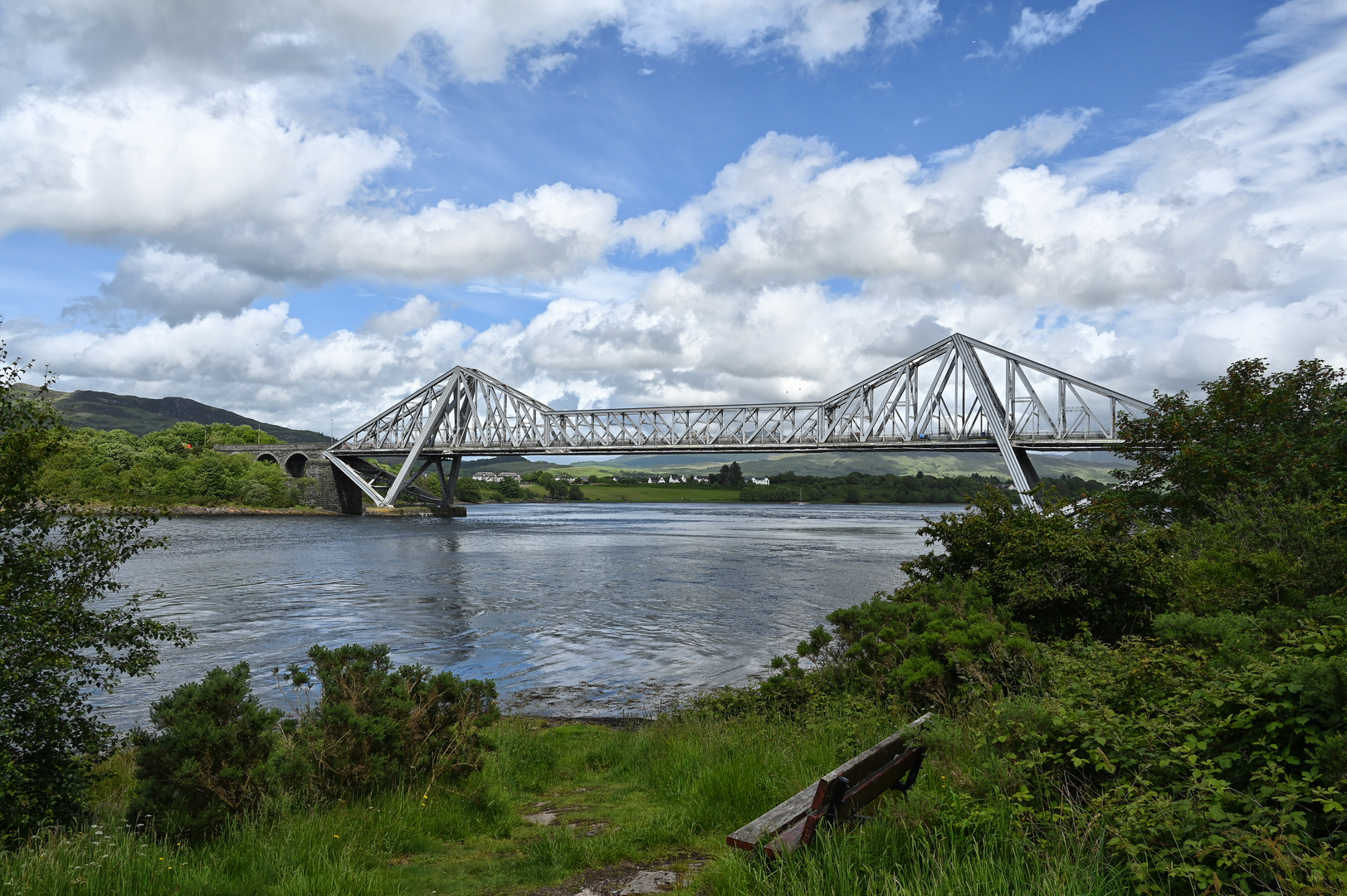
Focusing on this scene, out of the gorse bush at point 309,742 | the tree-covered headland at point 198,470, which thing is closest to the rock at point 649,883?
the gorse bush at point 309,742

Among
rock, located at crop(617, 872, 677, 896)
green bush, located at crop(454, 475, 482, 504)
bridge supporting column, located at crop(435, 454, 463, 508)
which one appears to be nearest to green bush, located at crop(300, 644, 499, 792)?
rock, located at crop(617, 872, 677, 896)

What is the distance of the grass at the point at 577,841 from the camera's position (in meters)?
4.29

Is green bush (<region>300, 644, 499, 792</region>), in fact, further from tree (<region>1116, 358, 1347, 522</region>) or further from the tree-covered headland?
the tree-covered headland

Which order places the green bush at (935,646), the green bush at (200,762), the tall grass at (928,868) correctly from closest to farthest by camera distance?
the tall grass at (928,868), the green bush at (200,762), the green bush at (935,646)

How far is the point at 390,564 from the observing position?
42875 millimetres

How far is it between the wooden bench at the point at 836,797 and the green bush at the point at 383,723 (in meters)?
3.60

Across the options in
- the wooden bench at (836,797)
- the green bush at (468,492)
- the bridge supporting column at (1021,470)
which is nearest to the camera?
the wooden bench at (836,797)

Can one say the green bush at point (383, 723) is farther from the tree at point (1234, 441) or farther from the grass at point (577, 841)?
the tree at point (1234, 441)

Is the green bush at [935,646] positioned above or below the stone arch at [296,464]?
below

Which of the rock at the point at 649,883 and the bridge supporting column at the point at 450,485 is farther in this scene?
the bridge supporting column at the point at 450,485

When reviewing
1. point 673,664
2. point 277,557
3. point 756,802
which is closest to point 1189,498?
point 673,664

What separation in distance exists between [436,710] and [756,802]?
323 cm

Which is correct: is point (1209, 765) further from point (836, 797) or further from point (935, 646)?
point (935, 646)

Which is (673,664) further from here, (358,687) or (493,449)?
(493,449)
